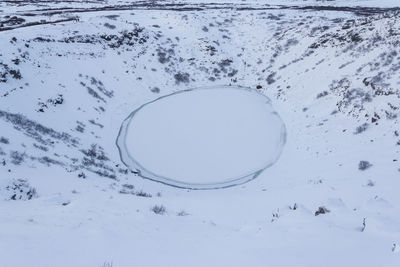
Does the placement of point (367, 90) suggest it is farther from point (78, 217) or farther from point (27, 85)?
point (27, 85)

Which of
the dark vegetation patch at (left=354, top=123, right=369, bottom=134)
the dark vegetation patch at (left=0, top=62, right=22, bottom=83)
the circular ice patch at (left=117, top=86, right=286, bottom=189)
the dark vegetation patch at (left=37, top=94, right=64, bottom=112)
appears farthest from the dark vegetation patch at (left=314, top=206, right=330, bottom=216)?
the dark vegetation patch at (left=0, top=62, right=22, bottom=83)

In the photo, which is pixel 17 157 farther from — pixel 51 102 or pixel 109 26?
pixel 109 26

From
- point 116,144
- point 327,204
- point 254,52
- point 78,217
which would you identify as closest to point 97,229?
point 78,217

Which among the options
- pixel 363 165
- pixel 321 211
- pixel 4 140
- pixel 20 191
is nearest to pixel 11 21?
pixel 4 140

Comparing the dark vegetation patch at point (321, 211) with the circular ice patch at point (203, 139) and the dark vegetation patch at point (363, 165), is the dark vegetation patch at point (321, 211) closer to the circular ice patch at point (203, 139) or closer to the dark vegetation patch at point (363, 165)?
the dark vegetation patch at point (363, 165)

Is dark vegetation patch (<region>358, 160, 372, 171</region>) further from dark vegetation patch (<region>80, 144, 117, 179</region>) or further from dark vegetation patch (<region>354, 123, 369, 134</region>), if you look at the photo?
dark vegetation patch (<region>80, 144, 117, 179</region>)

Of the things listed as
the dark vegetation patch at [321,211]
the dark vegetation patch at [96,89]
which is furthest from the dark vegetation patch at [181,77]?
the dark vegetation patch at [321,211]
